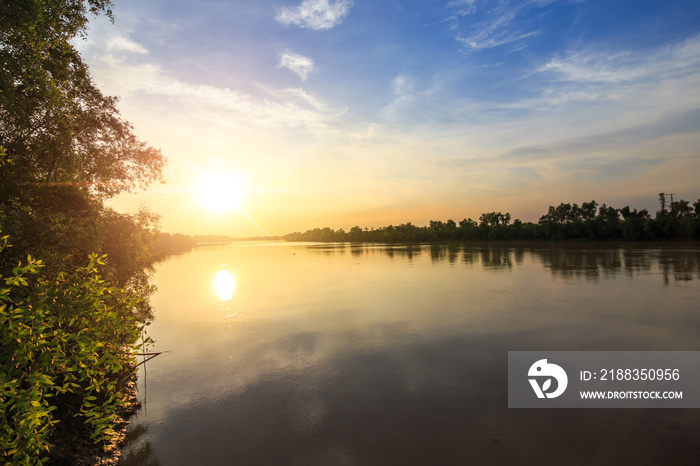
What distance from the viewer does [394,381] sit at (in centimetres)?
1277

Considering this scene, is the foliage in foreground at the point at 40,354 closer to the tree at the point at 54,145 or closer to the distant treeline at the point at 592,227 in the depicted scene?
the tree at the point at 54,145

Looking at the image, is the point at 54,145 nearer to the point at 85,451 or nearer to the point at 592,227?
the point at 85,451

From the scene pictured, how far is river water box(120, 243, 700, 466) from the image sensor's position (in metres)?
8.80

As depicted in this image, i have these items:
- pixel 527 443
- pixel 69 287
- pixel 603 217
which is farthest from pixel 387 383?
pixel 603 217

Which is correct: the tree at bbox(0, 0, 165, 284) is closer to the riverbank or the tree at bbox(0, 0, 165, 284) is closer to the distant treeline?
the riverbank

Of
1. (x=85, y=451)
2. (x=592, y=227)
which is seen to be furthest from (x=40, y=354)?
(x=592, y=227)

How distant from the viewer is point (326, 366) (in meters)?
14.5

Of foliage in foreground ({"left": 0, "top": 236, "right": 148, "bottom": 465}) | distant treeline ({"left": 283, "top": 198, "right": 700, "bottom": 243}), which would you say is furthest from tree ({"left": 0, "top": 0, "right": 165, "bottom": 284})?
distant treeline ({"left": 283, "top": 198, "right": 700, "bottom": 243})

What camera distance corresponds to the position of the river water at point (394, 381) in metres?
8.80

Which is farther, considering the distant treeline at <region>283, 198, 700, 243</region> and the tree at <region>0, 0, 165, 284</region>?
the distant treeline at <region>283, 198, 700, 243</region>

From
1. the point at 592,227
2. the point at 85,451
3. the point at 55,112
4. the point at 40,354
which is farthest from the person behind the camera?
the point at 592,227

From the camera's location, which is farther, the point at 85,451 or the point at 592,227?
the point at 592,227

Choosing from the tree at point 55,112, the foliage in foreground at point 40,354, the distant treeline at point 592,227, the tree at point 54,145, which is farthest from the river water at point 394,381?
the distant treeline at point 592,227

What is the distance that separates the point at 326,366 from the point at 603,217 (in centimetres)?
15331
